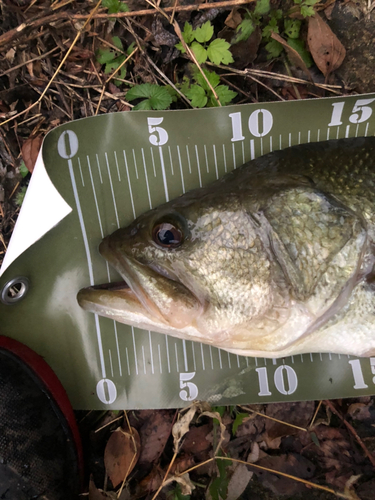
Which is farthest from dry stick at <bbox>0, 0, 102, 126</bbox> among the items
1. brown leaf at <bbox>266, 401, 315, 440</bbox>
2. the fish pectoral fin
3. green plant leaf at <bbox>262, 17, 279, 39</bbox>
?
brown leaf at <bbox>266, 401, 315, 440</bbox>

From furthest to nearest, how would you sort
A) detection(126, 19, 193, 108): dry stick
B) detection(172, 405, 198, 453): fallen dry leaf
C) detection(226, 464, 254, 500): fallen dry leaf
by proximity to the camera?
detection(126, 19, 193, 108): dry stick < detection(226, 464, 254, 500): fallen dry leaf < detection(172, 405, 198, 453): fallen dry leaf

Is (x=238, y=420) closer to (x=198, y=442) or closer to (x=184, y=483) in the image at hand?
(x=198, y=442)

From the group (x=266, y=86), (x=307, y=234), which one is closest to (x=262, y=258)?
(x=307, y=234)

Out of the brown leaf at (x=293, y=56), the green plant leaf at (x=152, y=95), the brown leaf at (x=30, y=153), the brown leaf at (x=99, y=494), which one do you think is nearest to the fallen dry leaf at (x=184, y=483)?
the brown leaf at (x=99, y=494)

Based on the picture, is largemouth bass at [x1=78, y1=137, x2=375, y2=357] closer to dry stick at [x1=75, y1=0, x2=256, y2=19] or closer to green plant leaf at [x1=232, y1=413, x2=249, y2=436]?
green plant leaf at [x1=232, y1=413, x2=249, y2=436]

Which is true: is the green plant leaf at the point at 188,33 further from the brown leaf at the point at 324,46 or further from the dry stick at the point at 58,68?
the brown leaf at the point at 324,46

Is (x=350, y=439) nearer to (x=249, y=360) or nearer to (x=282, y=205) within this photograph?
(x=249, y=360)
